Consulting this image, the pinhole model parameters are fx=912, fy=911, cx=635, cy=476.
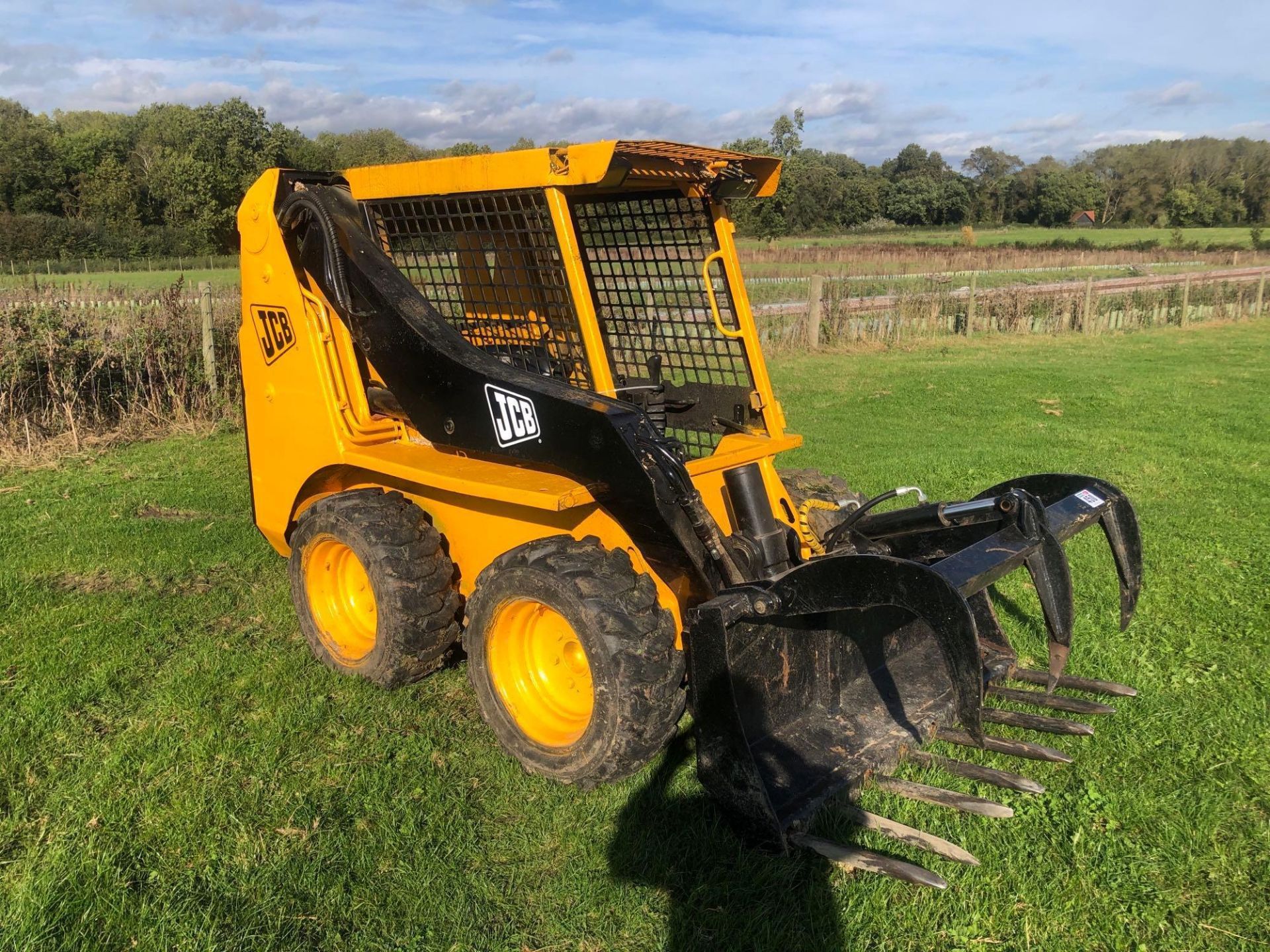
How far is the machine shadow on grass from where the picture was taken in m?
2.73

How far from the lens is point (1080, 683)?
13.3 feet

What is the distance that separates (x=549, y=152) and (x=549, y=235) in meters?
0.32

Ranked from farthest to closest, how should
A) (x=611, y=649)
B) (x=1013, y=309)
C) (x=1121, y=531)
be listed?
1. (x=1013, y=309)
2. (x=1121, y=531)
3. (x=611, y=649)

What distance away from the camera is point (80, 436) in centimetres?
889

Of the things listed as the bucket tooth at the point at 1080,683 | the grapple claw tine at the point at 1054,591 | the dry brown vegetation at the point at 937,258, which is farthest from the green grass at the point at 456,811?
the dry brown vegetation at the point at 937,258

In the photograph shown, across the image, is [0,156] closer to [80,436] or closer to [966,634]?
[80,436]

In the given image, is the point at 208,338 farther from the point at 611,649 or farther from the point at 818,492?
the point at 611,649

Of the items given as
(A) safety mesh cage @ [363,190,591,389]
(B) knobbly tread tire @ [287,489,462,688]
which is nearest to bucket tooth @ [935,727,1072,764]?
(A) safety mesh cage @ [363,190,591,389]

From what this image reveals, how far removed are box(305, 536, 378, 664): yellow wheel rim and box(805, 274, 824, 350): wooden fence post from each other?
12861 millimetres

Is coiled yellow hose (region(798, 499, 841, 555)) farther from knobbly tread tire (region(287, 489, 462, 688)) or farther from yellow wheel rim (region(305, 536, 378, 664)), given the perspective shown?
yellow wheel rim (region(305, 536, 378, 664))

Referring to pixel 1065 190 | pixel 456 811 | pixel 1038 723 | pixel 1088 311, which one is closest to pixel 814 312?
pixel 1088 311

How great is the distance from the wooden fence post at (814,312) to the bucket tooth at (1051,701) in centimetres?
1278

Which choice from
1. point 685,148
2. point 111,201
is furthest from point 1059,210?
point 685,148

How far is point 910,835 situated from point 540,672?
1521 mm
